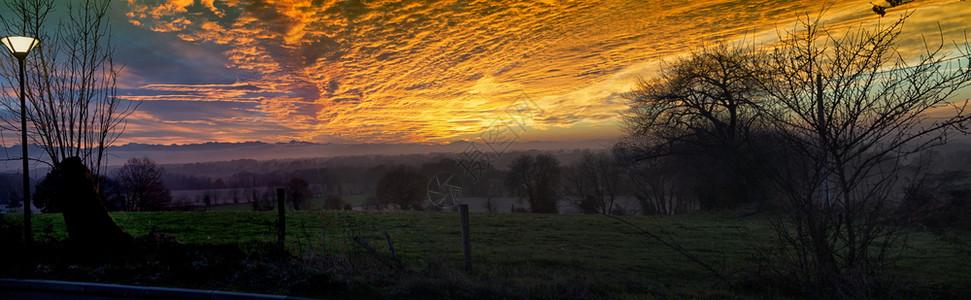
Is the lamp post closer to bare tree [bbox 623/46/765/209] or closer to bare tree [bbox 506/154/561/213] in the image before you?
bare tree [bbox 623/46/765/209]

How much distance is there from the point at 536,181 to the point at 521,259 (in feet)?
122

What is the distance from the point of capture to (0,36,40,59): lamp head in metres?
8.97

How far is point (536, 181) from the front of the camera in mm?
48031

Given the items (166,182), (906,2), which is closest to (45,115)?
(906,2)

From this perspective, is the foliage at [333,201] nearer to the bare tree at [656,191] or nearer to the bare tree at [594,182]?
the bare tree at [594,182]

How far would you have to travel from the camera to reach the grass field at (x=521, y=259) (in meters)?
6.88

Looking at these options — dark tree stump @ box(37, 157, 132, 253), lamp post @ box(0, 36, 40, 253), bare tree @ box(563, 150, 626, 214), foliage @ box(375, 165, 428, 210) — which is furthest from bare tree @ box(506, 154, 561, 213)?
lamp post @ box(0, 36, 40, 253)

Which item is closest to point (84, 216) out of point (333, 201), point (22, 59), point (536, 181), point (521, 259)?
point (22, 59)

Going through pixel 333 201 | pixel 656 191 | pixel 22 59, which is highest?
pixel 22 59

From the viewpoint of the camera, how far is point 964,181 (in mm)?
18641

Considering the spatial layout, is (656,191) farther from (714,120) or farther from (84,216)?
(84,216)

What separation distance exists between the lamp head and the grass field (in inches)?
189

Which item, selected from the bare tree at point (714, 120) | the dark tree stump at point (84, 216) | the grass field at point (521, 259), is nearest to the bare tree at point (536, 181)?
the bare tree at point (714, 120)

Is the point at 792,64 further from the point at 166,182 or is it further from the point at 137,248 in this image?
the point at 166,182
